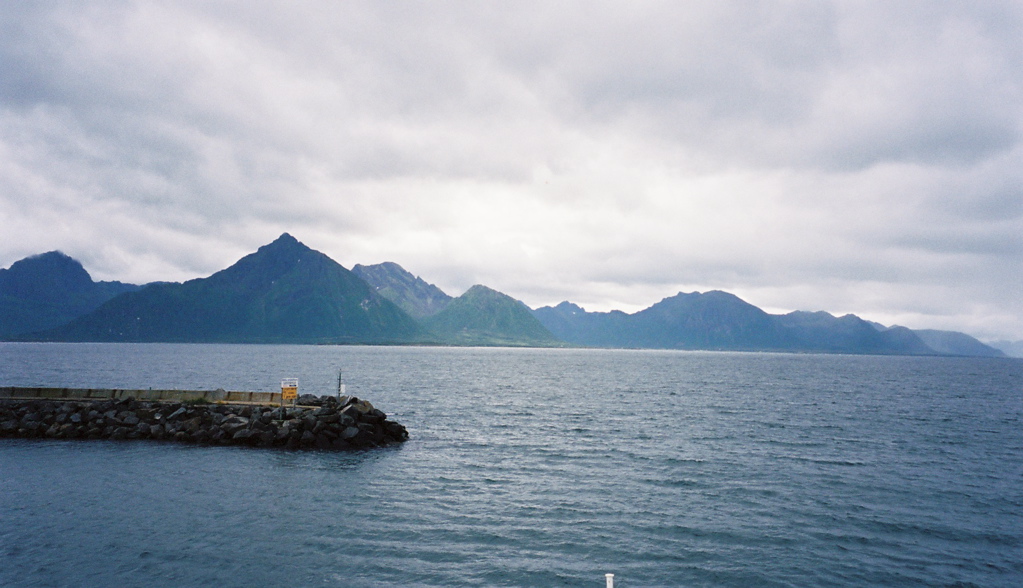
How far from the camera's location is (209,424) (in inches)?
1789

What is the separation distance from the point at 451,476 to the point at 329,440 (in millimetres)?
14927

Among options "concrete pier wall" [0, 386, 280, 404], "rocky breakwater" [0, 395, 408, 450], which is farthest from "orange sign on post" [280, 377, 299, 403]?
"concrete pier wall" [0, 386, 280, 404]

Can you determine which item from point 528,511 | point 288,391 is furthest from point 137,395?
point 528,511

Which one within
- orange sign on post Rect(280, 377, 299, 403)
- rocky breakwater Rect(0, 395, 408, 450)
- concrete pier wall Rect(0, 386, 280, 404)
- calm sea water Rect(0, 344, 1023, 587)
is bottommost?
calm sea water Rect(0, 344, 1023, 587)

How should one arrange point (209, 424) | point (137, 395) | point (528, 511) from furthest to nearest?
point (137, 395)
point (209, 424)
point (528, 511)

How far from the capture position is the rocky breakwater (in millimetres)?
43938

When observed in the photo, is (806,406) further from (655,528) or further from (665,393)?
(655,528)

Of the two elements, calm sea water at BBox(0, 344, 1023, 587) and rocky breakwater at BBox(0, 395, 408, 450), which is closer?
calm sea water at BBox(0, 344, 1023, 587)

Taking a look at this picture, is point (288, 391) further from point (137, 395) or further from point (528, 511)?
point (528, 511)

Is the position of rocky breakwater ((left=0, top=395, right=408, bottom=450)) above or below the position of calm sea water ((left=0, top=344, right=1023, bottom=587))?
above

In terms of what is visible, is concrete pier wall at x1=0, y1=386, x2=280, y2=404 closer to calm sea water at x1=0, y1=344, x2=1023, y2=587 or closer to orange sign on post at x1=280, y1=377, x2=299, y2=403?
orange sign on post at x1=280, y1=377, x2=299, y2=403

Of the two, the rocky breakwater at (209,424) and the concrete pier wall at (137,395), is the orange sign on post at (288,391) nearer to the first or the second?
the rocky breakwater at (209,424)

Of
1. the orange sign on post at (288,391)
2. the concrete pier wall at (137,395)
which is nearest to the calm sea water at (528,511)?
the orange sign on post at (288,391)

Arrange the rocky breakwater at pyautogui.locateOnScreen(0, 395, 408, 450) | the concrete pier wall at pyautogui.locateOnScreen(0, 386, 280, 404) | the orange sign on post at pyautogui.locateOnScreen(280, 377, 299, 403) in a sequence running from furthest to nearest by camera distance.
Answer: the concrete pier wall at pyautogui.locateOnScreen(0, 386, 280, 404) → the orange sign on post at pyautogui.locateOnScreen(280, 377, 299, 403) → the rocky breakwater at pyautogui.locateOnScreen(0, 395, 408, 450)
